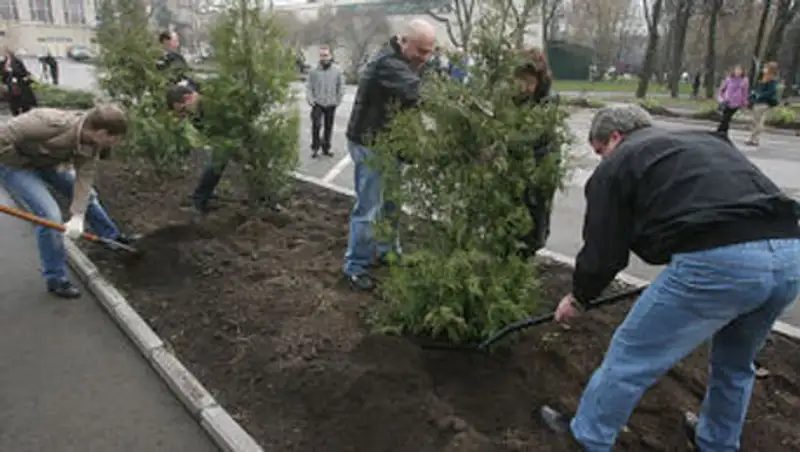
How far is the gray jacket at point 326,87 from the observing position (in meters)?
10.7

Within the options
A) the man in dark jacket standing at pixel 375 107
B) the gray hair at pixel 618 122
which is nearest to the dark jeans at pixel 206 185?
the man in dark jacket standing at pixel 375 107

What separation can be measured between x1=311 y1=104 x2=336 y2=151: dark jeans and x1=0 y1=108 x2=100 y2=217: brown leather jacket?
657cm

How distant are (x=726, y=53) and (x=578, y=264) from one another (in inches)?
1684

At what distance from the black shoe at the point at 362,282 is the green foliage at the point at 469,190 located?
965 millimetres

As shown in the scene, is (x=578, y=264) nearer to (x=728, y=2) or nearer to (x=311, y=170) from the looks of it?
(x=311, y=170)

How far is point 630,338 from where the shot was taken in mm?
2453

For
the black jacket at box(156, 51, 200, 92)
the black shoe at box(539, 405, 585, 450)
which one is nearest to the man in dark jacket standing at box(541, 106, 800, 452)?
the black shoe at box(539, 405, 585, 450)

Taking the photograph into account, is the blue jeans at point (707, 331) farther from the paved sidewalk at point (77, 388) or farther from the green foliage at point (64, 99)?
the green foliage at point (64, 99)

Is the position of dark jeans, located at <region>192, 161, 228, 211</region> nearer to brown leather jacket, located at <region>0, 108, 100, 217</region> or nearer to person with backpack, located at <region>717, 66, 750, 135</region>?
brown leather jacket, located at <region>0, 108, 100, 217</region>

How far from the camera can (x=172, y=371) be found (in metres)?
3.51

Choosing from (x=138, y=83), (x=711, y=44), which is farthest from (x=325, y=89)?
(x=711, y=44)

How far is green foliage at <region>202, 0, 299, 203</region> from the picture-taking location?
230 inches

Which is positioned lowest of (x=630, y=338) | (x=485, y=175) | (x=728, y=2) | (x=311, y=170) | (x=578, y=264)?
(x=311, y=170)

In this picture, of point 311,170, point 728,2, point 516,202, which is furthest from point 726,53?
point 516,202
